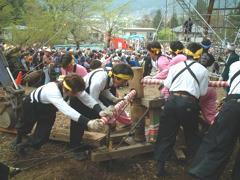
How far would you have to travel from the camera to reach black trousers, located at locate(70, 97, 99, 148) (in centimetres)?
543

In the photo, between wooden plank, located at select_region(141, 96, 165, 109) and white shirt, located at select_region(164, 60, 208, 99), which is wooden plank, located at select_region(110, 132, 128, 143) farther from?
white shirt, located at select_region(164, 60, 208, 99)

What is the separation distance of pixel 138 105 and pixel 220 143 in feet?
5.72

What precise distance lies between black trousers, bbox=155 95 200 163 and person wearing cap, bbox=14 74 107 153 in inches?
37.0

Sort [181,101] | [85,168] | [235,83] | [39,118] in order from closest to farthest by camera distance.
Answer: [235,83]
[181,101]
[85,168]
[39,118]

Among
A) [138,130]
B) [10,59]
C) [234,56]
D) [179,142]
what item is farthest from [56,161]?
[10,59]

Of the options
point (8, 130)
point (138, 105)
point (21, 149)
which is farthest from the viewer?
point (8, 130)

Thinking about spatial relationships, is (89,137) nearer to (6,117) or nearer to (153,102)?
(153,102)

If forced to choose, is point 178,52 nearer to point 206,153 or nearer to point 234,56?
point 206,153

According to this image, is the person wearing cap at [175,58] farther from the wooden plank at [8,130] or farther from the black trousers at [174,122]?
the wooden plank at [8,130]

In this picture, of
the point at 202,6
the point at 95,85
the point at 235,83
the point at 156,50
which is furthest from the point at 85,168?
the point at 202,6

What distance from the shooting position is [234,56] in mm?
10844

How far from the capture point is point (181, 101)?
15.4 feet

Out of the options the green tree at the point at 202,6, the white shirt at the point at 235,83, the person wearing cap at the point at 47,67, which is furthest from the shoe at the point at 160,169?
the green tree at the point at 202,6

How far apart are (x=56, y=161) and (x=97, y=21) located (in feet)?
152
